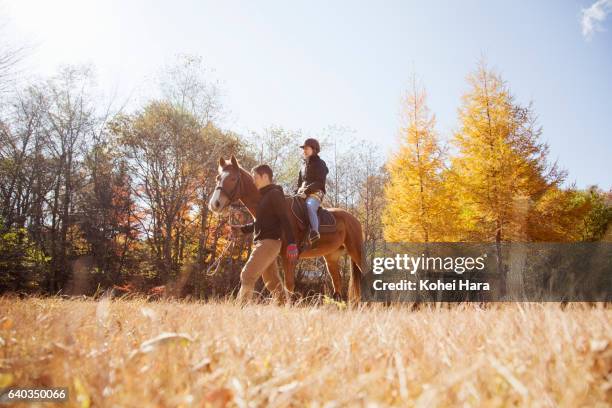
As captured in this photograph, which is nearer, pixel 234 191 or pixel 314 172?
pixel 234 191

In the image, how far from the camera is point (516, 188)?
16719 millimetres

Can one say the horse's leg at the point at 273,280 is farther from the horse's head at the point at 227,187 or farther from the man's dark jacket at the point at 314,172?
the man's dark jacket at the point at 314,172

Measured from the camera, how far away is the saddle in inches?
272

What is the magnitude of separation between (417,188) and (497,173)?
3603 millimetres

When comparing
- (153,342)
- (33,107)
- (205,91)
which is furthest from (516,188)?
(33,107)


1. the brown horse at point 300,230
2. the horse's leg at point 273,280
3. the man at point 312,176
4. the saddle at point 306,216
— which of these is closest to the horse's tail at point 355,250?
the brown horse at point 300,230

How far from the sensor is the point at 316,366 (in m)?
1.33

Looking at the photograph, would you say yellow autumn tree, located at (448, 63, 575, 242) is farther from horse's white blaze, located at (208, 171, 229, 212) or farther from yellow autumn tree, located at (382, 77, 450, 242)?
horse's white blaze, located at (208, 171, 229, 212)

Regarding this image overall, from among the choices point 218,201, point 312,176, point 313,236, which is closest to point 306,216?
Answer: point 313,236

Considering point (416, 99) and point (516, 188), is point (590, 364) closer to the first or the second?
point (516, 188)

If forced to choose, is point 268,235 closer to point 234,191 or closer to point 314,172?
point 234,191

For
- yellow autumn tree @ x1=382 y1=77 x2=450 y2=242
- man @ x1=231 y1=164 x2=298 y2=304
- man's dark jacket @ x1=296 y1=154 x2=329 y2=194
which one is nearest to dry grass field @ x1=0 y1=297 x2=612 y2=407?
man @ x1=231 y1=164 x2=298 y2=304

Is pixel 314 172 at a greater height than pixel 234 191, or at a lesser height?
greater

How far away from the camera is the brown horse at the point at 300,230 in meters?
5.87
